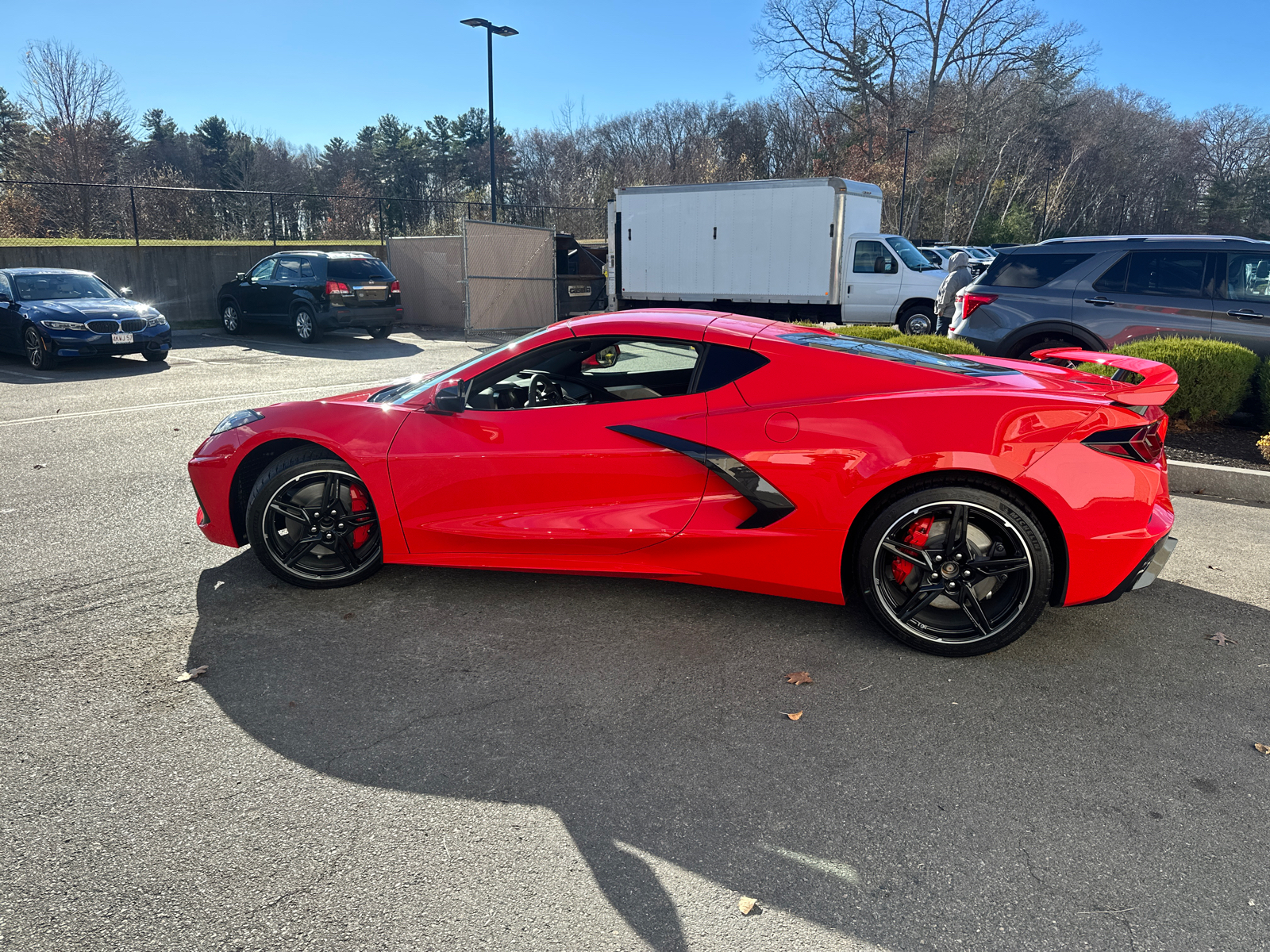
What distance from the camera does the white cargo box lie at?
56.4 ft

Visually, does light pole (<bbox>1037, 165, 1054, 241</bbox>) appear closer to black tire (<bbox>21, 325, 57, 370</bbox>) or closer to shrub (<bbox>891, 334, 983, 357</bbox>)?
shrub (<bbox>891, 334, 983, 357</bbox>)

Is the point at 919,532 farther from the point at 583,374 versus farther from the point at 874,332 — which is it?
the point at 874,332

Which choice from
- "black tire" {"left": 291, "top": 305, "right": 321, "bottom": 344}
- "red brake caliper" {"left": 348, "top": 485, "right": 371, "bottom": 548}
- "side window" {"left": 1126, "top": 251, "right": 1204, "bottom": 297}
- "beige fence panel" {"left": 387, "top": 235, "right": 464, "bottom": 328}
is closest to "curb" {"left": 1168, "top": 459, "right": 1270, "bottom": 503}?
"side window" {"left": 1126, "top": 251, "right": 1204, "bottom": 297}

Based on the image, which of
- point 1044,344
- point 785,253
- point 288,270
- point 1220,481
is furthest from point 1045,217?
point 1220,481

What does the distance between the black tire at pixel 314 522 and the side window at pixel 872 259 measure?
589 inches

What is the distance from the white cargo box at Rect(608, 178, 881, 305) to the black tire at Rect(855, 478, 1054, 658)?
14.5m

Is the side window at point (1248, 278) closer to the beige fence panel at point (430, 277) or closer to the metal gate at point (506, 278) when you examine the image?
the metal gate at point (506, 278)

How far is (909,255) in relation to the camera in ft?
57.0

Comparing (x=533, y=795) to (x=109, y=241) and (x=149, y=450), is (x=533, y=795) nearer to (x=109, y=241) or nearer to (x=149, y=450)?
(x=149, y=450)

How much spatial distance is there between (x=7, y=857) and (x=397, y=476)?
2.08 meters

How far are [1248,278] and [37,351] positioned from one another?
589 inches

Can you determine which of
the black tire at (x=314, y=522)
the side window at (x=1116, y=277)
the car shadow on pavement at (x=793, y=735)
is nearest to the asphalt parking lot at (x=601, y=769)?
the car shadow on pavement at (x=793, y=735)

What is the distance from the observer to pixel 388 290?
16781mm

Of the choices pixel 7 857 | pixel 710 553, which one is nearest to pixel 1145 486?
pixel 710 553
